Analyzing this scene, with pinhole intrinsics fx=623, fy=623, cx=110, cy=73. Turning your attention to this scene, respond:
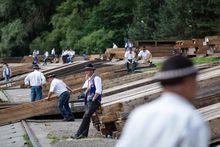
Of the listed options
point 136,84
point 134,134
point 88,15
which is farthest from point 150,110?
point 88,15

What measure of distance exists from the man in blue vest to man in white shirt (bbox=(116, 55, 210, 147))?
11.7 meters

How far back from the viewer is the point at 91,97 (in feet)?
52.0

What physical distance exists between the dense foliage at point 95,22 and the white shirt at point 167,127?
51.0m

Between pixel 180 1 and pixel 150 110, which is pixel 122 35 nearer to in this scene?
pixel 180 1

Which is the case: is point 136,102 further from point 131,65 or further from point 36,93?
point 131,65

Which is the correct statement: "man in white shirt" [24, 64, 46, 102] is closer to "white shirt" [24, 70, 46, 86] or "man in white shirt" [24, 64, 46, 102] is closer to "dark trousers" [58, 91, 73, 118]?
"white shirt" [24, 70, 46, 86]

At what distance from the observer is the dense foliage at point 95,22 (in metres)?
55.7

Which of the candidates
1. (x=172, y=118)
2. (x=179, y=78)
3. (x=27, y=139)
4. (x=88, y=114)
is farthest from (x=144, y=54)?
(x=172, y=118)

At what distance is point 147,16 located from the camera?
6606 cm

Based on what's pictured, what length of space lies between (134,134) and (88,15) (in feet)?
271

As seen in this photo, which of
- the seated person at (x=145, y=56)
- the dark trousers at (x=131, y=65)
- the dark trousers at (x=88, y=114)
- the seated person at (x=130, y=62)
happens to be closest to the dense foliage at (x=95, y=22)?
the seated person at (x=145, y=56)

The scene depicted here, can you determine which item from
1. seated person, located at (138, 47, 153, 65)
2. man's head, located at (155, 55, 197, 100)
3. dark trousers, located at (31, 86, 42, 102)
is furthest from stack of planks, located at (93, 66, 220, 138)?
seated person, located at (138, 47, 153, 65)

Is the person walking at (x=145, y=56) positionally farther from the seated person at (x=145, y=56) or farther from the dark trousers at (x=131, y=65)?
the dark trousers at (x=131, y=65)

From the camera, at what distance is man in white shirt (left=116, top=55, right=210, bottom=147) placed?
332cm
